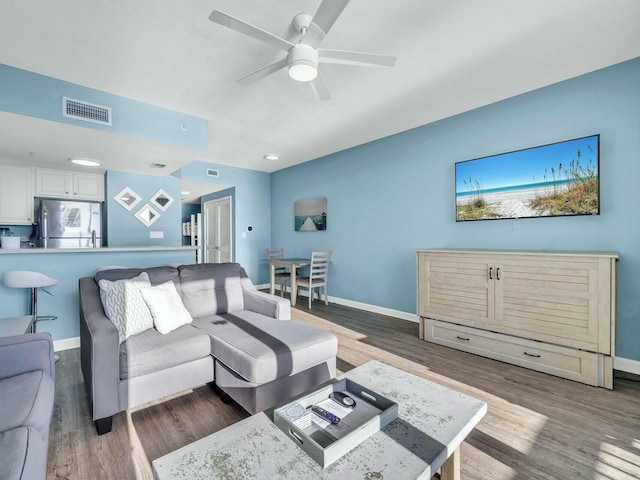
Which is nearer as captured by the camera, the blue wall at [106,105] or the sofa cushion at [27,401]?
the sofa cushion at [27,401]

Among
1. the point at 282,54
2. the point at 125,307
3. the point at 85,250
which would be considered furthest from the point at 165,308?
the point at 282,54

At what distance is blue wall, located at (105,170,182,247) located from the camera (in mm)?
4297

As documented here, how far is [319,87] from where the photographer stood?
2.31 meters

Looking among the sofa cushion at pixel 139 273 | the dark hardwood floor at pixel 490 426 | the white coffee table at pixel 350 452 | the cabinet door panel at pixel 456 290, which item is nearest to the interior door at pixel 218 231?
the sofa cushion at pixel 139 273

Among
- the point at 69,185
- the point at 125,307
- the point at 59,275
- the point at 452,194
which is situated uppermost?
the point at 69,185

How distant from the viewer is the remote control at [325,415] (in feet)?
3.81

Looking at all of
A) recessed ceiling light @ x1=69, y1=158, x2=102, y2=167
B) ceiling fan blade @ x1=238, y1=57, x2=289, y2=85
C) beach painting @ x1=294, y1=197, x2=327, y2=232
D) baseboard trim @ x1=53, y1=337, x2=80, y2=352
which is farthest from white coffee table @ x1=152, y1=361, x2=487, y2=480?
beach painting @ x1=294, y1=197, x2=327, y2=232

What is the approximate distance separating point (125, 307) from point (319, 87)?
220 cm

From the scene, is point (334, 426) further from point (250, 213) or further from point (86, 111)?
point (250, 213)

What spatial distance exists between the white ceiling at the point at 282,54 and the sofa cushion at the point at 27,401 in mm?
2159

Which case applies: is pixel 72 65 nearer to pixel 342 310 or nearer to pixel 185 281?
pixel 185 281

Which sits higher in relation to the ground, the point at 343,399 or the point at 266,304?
the point at 266,304

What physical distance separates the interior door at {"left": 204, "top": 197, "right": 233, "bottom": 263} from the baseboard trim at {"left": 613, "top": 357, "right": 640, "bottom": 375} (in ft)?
18.7

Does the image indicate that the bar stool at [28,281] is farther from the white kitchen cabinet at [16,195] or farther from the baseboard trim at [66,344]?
the white kitchen cabinet at [16,195]
